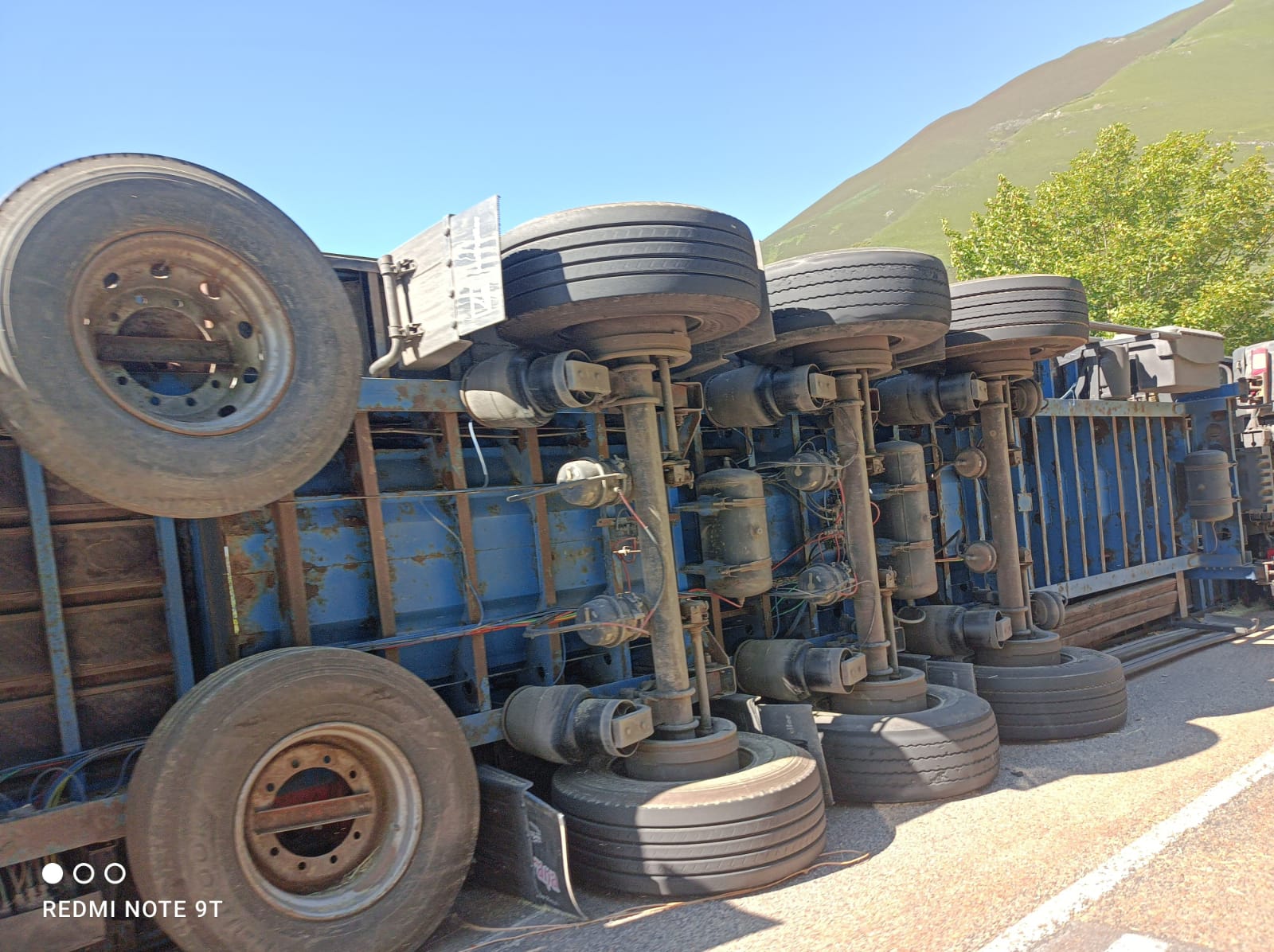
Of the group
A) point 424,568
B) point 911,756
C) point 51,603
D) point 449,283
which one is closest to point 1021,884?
point 911,756

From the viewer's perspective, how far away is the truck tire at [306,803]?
2762 mm

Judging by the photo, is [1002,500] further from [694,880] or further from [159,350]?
[159,350]

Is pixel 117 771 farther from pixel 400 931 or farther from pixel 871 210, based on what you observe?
pixel 871 210

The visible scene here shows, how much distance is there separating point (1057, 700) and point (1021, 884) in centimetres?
235

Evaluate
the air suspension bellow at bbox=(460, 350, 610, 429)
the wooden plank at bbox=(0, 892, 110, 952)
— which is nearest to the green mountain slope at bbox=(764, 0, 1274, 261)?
the air suspension bellow at bbox=(460, 350, 610, 429)

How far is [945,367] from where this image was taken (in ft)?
20.0

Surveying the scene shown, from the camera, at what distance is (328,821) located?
122 inches

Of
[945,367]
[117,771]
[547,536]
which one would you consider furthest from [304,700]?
[945,367]

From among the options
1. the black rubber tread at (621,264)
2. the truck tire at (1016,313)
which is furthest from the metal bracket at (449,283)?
the truck tire at (1016,313)

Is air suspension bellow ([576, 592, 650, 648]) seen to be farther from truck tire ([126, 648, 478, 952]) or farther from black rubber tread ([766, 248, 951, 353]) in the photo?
black rubber tread ([766, 248, 951, 353])

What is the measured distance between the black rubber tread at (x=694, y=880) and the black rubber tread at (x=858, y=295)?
2648mm

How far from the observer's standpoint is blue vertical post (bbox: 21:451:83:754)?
3.06 metres

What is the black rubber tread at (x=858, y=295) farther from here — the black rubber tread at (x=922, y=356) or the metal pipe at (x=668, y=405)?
the metal pipe at (x=668, y=405)

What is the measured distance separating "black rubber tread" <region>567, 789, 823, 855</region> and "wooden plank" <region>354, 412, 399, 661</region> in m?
1.19
